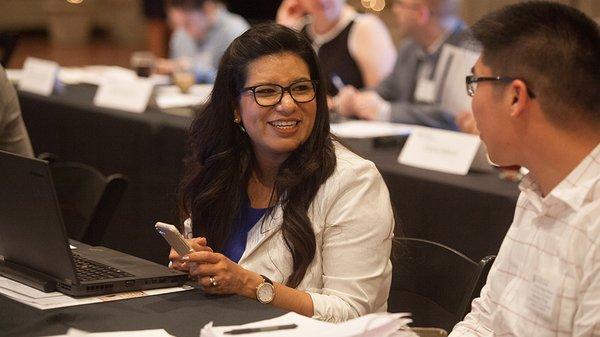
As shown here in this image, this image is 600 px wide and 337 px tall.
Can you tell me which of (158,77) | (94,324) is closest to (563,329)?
(94,324)

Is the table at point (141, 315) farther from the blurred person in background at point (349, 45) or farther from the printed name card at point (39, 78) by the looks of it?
the blurred person in background at point (349, 45)

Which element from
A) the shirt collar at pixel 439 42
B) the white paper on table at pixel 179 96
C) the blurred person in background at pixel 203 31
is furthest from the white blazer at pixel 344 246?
the blurred person in background at pixel 203 31

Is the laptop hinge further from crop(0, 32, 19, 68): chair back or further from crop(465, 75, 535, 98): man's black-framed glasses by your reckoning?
crop(0, 32, 19, 68): chair back

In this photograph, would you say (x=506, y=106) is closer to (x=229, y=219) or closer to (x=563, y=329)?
(x=563, y=329)

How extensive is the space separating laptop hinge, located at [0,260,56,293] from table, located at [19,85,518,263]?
2.11ft

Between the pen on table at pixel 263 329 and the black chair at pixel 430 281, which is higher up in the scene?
the pen on table at pixel 263 329

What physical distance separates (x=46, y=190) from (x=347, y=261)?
2.31 feet

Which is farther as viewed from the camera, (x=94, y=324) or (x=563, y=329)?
(x=94, y=324)

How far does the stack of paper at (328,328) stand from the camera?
173cm

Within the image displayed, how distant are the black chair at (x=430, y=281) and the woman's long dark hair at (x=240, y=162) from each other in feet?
1.04

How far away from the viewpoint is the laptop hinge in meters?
2.17

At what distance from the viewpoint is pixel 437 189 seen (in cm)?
339

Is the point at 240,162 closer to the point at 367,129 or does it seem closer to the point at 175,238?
the point at 175,238

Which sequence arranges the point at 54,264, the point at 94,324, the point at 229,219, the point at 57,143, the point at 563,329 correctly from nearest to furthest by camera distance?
1. the point at 563,329
2. the point at 94,324
3. the point at 54,264
4. the point at 229,219
5. the point at 57,143
